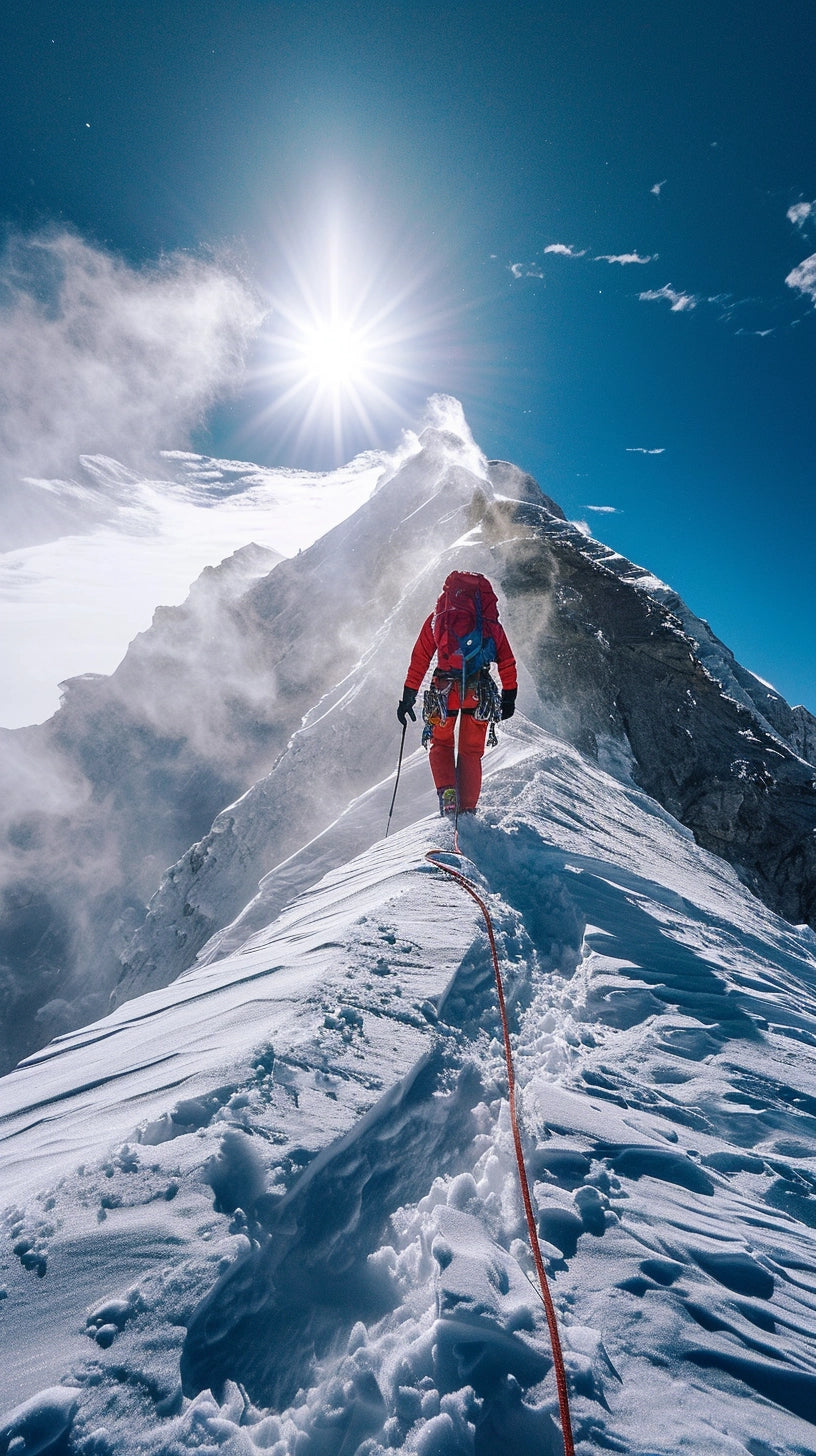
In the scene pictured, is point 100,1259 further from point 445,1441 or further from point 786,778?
point 786,778

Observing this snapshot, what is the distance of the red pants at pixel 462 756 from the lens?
7730mm

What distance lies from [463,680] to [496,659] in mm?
576

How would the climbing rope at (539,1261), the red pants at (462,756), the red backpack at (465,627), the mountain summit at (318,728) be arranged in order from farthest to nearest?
1. the mountain summit at (318,728)
2. the red pants at (462,756)
3. the red backpack at (465,627)
4. the climbing rope at (539,1261)

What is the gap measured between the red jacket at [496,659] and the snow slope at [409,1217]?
362 centimetres

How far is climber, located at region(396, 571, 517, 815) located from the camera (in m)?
7.64

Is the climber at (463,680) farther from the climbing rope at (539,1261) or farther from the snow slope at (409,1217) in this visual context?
the climbing rope at (539,1261)

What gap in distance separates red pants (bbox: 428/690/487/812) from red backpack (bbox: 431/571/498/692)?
1.28 ft

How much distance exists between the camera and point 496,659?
25.7 feet

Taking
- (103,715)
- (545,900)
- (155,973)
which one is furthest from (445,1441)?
(103,715)

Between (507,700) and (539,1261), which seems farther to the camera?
(507,700)

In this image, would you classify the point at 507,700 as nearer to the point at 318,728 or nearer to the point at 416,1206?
the point at 416,1206

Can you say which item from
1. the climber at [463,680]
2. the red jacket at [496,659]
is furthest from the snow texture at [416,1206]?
the red jacket at [496,659]

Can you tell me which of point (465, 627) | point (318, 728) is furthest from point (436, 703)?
point (318, 728)

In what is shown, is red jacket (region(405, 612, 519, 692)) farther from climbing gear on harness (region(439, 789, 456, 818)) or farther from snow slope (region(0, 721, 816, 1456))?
snow slope (region(0, 721, 816, 1456))
